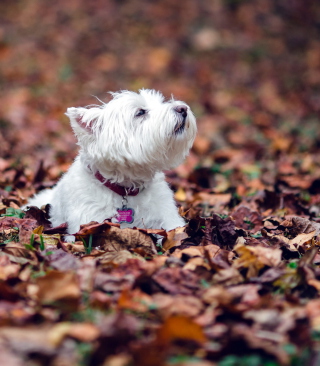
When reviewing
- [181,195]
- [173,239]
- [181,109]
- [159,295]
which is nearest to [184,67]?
A: [181,195]

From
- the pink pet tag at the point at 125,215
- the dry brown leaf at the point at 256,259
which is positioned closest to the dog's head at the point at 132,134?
the pink pet tag at the point at 125,215

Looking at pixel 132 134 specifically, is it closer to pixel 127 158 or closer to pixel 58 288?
pixel 127 158

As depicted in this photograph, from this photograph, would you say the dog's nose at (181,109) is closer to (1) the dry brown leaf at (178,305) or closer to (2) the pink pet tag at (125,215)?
(2) the pink pet tag at (125,215)

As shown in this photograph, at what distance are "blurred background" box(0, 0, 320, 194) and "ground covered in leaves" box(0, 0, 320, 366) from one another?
4 cm

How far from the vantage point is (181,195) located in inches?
215

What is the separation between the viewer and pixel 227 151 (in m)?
7.81

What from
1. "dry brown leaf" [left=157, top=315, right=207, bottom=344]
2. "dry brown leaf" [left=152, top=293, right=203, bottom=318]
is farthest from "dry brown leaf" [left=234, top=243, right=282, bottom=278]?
"dry brown leaf" [left=157, top=315, right=207, bottom=344]

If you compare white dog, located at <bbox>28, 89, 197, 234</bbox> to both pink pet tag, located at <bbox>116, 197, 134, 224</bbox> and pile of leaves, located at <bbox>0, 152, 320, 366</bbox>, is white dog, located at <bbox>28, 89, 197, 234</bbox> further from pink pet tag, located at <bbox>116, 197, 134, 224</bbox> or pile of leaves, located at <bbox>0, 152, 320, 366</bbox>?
pile of leaves, located at <bbox>0, 152, 320, 366</bbox>

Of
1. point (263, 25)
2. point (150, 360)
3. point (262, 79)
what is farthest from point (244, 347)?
point (263, 25)

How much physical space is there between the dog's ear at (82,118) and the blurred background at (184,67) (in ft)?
10.8

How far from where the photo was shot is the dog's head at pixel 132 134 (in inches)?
153

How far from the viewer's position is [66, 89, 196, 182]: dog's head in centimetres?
388

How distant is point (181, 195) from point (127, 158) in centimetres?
167

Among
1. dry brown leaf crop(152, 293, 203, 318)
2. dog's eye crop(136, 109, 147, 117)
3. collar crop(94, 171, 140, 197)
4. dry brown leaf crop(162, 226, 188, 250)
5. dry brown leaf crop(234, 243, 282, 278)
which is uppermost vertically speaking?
dog's eye crop(136, 109, 147, 117)
